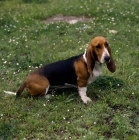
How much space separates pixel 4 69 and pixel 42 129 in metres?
2.56

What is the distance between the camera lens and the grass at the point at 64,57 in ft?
17.5

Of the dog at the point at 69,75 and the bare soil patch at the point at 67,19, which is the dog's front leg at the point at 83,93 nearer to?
the dog at the point at 69,75

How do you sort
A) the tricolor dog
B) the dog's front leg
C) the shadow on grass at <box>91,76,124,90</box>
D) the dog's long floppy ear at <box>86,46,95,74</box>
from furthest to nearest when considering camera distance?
the shadow on grass at <box>91,76,124,90</box>, the dog's front leg, the tricolor dog, the dog's long floppy ear at <box>86,46,95,74</box>

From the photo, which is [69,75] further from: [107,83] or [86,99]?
[107,83]

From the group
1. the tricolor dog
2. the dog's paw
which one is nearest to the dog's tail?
the tricolor dog

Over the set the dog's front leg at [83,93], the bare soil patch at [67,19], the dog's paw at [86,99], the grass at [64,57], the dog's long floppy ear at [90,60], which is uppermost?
the dog's long floppy ear at [90,60]

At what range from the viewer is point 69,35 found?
9.36m

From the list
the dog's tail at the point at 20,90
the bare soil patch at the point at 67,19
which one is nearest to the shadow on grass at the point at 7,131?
the dog's tail at the point at 20,90

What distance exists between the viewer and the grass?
534cm

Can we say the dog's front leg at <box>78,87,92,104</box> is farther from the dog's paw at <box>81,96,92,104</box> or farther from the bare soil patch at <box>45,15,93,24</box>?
the bare soil patch at <box>45,15,93,24</box>

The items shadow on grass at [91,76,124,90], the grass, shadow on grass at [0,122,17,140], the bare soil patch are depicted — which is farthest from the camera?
the bare soil patch

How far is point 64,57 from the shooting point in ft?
26.4

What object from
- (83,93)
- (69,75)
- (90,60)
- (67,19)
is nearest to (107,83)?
(83,93)

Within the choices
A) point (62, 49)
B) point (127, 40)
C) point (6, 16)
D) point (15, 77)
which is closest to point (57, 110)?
point (15, 77)
